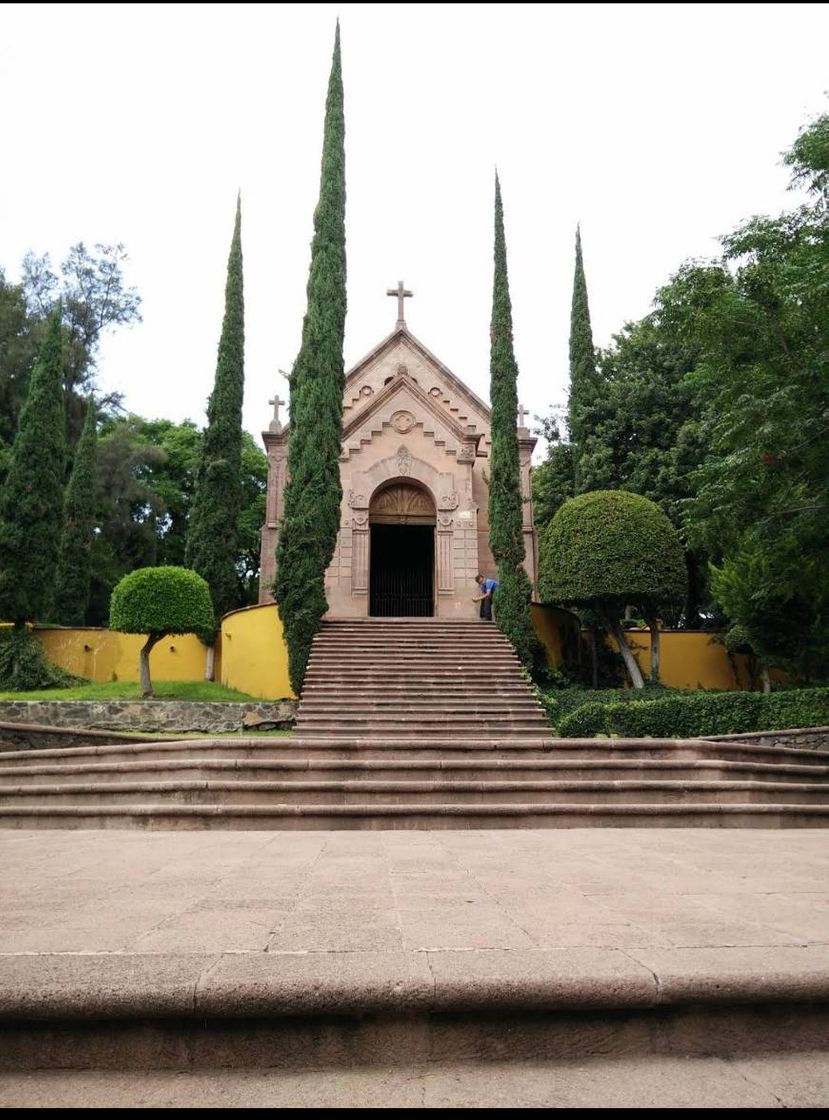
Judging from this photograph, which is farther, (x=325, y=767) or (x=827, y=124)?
(x=827, y=124)

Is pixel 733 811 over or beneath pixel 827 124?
beneath

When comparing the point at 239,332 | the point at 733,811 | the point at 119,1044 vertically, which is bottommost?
the point at 733,811

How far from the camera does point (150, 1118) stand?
6.17ft

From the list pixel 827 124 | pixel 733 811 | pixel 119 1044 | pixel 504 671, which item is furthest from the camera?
pixel 504 671

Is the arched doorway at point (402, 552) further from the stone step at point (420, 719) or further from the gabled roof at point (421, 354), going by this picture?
the stone step at point (420, 719)

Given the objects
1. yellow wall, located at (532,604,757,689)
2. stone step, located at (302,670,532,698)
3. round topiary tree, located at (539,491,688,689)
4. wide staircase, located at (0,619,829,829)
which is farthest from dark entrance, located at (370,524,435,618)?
wide staircase, located at (0,619,829,829)

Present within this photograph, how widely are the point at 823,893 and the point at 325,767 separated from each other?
17.7ft

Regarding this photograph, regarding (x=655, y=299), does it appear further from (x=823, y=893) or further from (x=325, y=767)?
(x=823, y=893)

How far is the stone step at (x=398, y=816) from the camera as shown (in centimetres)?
688

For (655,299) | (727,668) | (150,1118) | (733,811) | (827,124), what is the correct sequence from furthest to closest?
(727,668), (655,299), (827,124), (733,811), (150,1118)

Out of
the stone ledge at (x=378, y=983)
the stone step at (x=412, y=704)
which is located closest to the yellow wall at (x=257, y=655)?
the stone step at (x=412, y=704)

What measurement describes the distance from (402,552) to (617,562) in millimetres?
7989

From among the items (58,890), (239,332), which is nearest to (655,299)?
(58,890)

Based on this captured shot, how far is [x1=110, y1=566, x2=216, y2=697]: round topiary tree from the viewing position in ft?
47.9
